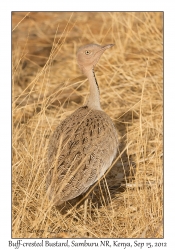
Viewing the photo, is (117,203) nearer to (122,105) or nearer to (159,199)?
(159,199)

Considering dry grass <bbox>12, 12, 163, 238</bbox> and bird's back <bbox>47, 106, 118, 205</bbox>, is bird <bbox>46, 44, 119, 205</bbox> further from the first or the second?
dry grass <bbox>12, 12, 163, 238</bbox>

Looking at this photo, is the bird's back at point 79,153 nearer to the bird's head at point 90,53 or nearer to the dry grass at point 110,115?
the dry grass at point 110,115

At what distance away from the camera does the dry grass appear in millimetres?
4652

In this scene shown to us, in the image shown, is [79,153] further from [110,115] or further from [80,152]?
[110,115]

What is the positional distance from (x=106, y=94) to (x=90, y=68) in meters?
1.39

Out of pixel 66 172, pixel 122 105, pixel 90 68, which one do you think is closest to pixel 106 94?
pixel 122 105

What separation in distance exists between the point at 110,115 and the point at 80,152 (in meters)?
2.03

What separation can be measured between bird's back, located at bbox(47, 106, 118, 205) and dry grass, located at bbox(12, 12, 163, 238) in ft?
0.55

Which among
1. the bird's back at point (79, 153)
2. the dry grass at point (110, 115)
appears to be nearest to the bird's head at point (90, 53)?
the dry grass at point (110, 115)

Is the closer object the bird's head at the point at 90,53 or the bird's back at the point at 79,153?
the bird's back at the point at 79,153

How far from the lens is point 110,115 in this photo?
21.7 ft

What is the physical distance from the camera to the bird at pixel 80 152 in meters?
4.42

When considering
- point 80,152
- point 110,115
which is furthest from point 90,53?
point 110,115

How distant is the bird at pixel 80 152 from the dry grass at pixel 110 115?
0.52ft
